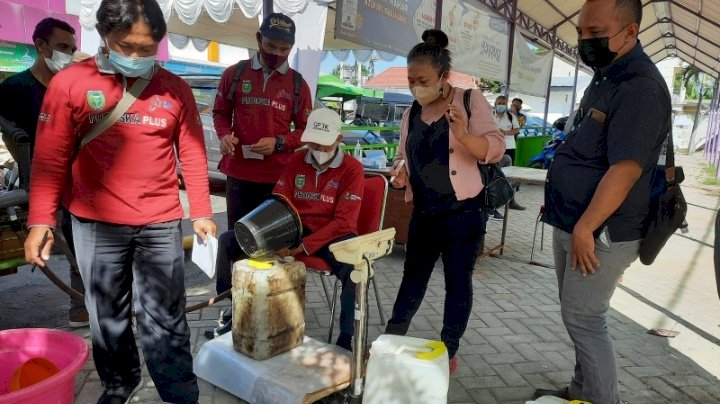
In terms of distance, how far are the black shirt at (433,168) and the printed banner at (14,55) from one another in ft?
53.8

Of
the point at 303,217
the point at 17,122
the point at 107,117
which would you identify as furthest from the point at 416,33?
the point at 107,117

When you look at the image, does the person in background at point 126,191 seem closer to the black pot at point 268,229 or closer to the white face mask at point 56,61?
the black pot at point 268,229

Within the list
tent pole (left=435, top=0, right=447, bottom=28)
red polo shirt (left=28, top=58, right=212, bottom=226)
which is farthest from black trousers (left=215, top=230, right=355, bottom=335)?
tent pole (left=435, top=0, right=447, bottom=28)

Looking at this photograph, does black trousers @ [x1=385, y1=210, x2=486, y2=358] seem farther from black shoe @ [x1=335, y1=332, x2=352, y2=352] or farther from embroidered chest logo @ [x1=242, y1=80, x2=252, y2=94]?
embroidered chest logo @ [x1=242, y1=80, x2=252, y2=94]

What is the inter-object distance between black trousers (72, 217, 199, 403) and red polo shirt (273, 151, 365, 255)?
0.86m

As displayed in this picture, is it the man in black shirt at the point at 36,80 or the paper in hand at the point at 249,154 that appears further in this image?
the paper in hand at the point at 249,154

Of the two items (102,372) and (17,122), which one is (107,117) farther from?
(17,122)

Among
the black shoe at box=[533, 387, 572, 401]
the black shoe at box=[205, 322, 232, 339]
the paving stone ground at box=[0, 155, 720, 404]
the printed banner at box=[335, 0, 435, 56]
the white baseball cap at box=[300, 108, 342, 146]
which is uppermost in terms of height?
the printed banner at box=[335, 0, 435, 56]

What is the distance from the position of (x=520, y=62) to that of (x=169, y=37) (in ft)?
25.0

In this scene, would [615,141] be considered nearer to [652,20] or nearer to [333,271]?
[333,271]

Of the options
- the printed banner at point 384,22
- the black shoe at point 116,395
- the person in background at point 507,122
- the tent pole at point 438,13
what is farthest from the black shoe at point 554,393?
the person in background at point 507,122

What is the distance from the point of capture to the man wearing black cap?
3.05 meters

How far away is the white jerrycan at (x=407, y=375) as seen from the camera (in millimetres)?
1924

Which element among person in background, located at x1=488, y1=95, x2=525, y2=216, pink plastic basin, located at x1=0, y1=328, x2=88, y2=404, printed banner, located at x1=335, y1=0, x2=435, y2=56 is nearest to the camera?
pink plastic basin, located at x1=0, y1=328, x2=88, y2=404
